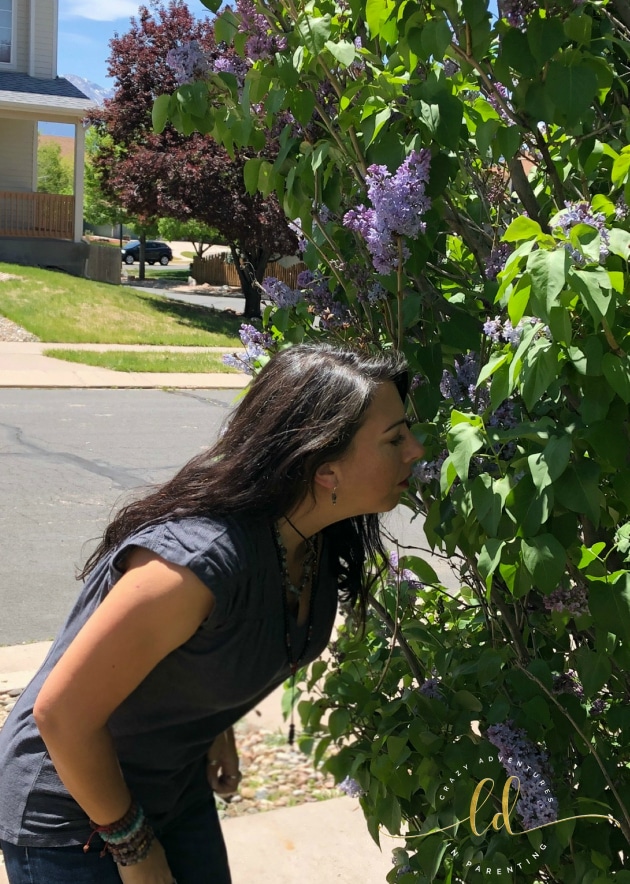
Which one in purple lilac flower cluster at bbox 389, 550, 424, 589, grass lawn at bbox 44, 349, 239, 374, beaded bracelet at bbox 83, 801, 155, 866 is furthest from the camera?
grass lawn at bbox 44, 349, 239, 374

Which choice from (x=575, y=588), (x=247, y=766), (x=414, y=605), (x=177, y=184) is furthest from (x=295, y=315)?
(x=177, y=184)

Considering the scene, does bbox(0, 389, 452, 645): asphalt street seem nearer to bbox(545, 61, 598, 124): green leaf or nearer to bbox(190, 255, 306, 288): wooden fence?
bbox(545, 61, 598, 124): green leaf

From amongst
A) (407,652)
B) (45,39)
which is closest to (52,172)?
(45,39)

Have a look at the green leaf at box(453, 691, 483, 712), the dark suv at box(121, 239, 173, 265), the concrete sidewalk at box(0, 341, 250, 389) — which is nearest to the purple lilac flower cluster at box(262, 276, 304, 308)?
the green leaf at box(453, 691, 483, 712)

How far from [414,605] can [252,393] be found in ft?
2.98

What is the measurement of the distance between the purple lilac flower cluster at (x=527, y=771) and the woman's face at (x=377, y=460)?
48cm

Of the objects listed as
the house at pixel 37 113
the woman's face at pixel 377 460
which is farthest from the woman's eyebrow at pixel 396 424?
the house at pixel 37 113

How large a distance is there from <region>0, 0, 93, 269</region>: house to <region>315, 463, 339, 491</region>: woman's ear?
23863 millimetres

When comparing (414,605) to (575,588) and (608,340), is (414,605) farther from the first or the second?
(608,340)

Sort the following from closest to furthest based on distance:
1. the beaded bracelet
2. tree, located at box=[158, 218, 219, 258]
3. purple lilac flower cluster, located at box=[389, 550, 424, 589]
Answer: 1. the beaded bracelet
2. purple lilac flower cluster, located at box=[389, 550, 424, 589]
3. tree, located at box=[158, 218, 219, 258]

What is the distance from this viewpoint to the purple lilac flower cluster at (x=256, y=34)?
225 cm

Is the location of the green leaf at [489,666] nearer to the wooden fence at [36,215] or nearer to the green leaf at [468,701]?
the green leaf at [468,701]

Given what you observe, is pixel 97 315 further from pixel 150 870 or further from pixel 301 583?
pixel 150 870

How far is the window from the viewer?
25.2 metres
